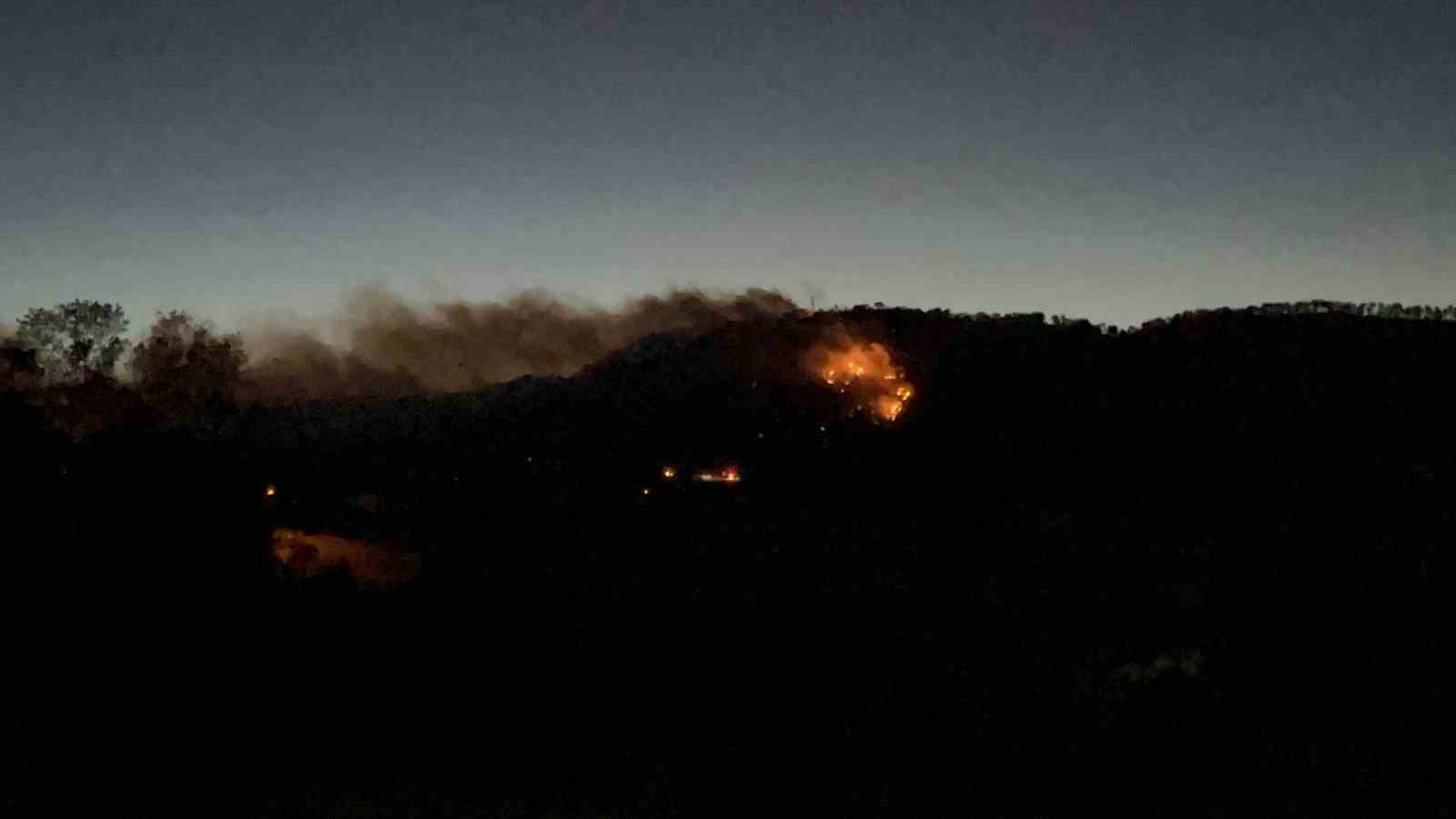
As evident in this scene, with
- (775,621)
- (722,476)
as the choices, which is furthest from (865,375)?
(775,621)

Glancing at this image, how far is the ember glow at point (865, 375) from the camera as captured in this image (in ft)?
126

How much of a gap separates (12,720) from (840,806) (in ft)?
29.1

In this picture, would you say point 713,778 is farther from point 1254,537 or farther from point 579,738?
point 1254,537

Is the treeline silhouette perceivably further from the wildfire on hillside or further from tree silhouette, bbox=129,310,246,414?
tree silhouette, bbox=129,310,246,414

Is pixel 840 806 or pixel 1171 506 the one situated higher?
pixel 1171 506

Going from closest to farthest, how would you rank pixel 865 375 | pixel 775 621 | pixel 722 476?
pixel 775 621 → pixel 722 476 → pixel 865 375

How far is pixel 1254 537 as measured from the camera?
2155 cm

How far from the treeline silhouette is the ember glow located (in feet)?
18.7

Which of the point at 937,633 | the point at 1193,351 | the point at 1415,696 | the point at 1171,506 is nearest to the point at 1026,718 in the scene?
the point at 937,633

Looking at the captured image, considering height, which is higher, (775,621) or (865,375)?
(865,375)

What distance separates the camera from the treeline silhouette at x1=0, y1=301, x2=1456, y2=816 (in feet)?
44.6

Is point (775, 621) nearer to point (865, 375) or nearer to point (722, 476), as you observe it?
point (722, 476)

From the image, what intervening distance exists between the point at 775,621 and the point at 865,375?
22.6 meters

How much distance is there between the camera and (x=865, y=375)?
40.2 meters
